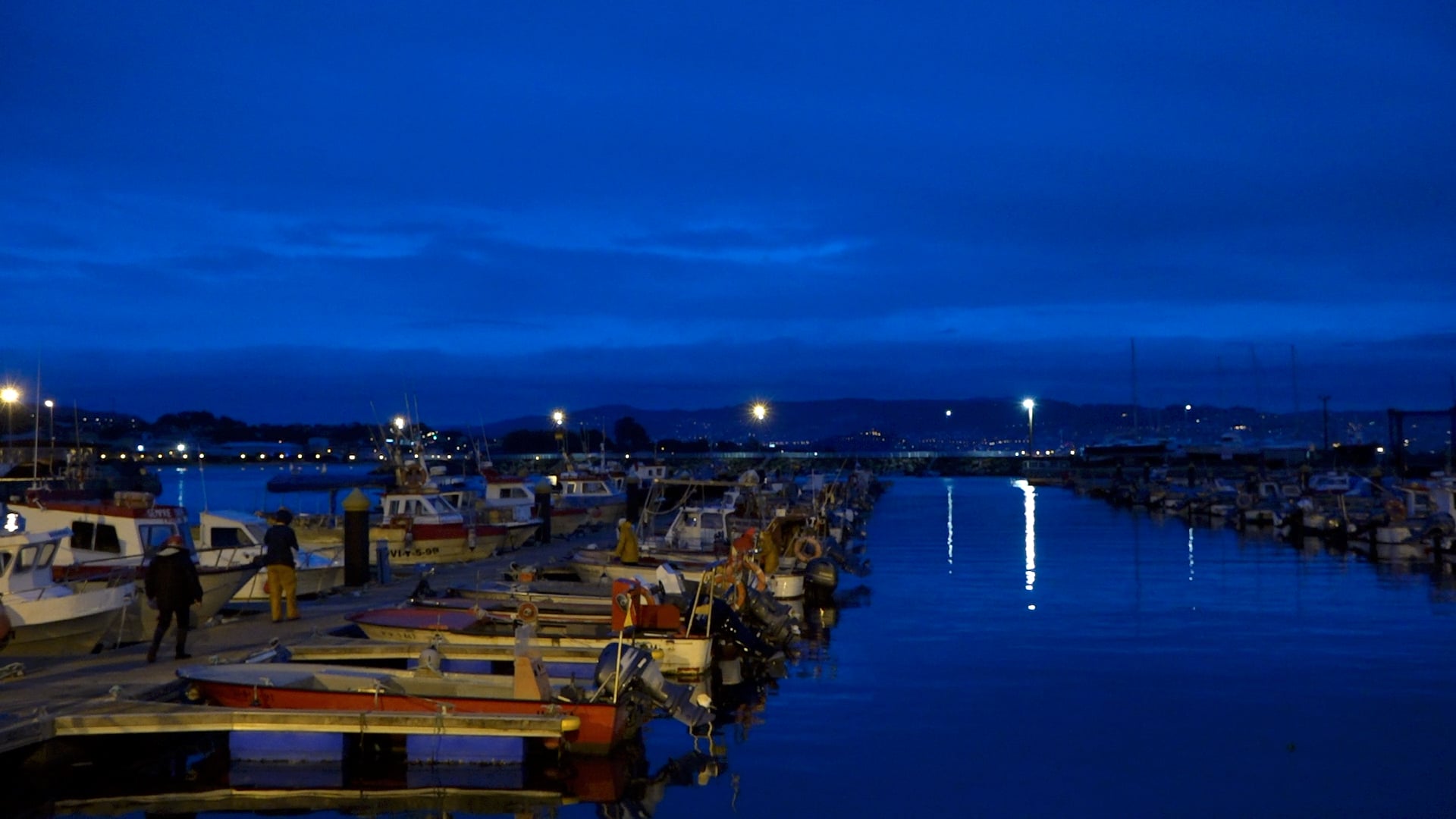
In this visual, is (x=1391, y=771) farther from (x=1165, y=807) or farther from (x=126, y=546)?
(x=126, y=546)

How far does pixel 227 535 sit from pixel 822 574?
12.3 meters

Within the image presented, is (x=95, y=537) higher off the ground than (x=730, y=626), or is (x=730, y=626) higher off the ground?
(x=95, y=537)

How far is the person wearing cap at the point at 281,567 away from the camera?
19969 mm

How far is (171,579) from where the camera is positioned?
53.9 ft

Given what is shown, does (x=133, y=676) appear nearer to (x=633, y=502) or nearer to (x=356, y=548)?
(x=356, y=548)

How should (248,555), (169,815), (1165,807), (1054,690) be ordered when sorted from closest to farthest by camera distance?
(169,815)
(1165,807)
(1054,690)
(248,555)

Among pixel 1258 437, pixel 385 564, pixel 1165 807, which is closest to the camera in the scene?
pixel 1165 807

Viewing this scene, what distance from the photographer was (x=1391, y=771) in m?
15.4

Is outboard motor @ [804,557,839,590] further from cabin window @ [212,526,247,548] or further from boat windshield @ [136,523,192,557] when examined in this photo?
boat windshield @ [136,523,192,557]

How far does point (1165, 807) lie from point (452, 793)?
6.95 m

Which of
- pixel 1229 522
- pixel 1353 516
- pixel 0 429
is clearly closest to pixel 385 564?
pixel 1353 516

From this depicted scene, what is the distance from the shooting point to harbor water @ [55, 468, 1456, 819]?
1446 centimetres

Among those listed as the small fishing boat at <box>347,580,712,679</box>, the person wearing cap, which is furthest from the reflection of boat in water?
the person wearing cap

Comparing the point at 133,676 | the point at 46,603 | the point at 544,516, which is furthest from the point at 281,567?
the point at 544,516
